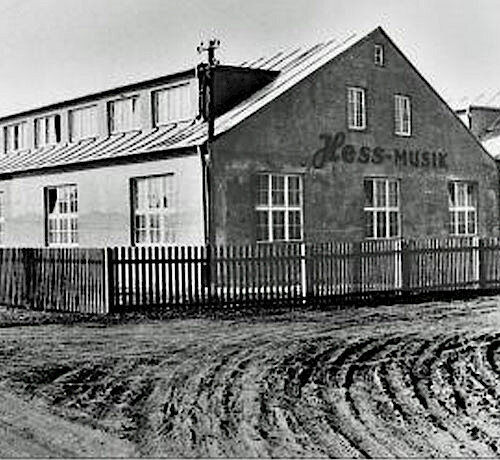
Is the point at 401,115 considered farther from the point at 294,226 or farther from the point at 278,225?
the point at 278,225

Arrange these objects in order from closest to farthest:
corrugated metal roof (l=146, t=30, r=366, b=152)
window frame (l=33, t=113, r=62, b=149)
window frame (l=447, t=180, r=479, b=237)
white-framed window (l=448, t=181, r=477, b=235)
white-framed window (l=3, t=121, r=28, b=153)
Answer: corrugated metal roof (l=146, t=30, r=366, b=152) < window frame (l=447, t=180, r=479, b=237) < white-framed window (l=448, t=181, r=477, b=235) < window frame (l=33, t=113, r=62, b=149) < white-framed window (l=3, t=121, r=28, b=153)

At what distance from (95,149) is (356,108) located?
7970mm

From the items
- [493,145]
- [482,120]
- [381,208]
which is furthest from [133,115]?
[482,120]

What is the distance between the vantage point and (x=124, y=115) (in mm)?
28172

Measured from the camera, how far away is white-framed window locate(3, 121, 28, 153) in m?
33.9

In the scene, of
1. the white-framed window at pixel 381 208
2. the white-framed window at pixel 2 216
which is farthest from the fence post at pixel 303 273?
the white-framed window at pixel 2 216

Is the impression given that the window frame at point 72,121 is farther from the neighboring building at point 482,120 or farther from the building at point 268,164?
the neighboring building at point 482,120

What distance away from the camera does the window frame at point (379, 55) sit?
88.1ft

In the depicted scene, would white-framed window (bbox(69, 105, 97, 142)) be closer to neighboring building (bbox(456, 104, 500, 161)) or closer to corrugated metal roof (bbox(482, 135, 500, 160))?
corrugated metal roof (bbox(482, 135, 500, 160))

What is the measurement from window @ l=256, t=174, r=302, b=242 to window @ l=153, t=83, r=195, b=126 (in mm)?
3313

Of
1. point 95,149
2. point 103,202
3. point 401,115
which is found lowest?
point 103,202

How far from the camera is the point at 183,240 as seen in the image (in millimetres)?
22844

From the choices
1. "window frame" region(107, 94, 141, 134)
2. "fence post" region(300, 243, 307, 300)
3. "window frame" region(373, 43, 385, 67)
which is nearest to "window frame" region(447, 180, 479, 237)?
"window frame" region(373, 43, 385, 67)

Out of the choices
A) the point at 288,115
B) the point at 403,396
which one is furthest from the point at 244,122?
the point at 403,396
